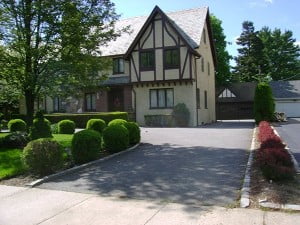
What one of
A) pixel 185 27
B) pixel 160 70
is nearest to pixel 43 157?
pixel 160 70

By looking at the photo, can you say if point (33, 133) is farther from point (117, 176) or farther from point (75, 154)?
point (117, 176)

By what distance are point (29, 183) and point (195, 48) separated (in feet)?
73.1

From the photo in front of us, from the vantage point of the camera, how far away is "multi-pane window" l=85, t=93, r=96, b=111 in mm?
35031

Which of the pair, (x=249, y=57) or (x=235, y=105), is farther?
(x=249, y=57)

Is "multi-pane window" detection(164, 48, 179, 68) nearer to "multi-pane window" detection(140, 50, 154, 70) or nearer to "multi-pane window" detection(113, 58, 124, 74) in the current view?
"multi-pane window" detection(140, 50, 154, 70)

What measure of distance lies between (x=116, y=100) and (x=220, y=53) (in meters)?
21.4

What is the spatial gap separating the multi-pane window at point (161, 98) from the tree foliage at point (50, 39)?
15.5 meters

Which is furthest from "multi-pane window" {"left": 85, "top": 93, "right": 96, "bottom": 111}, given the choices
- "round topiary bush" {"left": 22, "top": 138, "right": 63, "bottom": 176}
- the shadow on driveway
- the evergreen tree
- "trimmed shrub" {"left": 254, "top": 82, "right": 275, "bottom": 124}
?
the evergreen tree

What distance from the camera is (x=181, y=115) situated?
2997 cm

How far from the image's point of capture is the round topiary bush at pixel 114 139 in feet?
46.0

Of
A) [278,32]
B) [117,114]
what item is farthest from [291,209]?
[278,32]

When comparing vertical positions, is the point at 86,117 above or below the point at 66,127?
above

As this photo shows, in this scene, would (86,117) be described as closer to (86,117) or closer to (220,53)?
(86,117)

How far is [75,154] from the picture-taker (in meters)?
11.9
